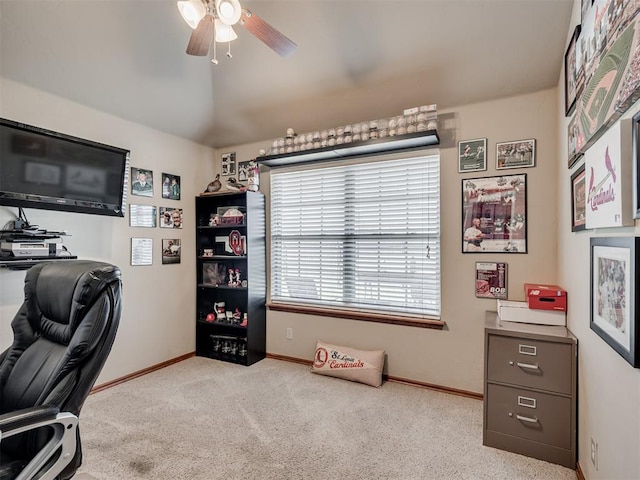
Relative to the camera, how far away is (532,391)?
2010 mm

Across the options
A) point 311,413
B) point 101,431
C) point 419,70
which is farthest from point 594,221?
point 101,431

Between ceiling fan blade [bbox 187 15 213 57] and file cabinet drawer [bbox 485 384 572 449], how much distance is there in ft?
9.14

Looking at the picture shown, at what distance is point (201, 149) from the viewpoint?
4039 mm

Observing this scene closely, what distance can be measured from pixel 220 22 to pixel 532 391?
2891 millimetres

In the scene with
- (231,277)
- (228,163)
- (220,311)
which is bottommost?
(220,311)

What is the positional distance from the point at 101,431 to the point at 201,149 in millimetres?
3023

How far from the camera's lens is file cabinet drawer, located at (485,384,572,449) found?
6.35 ft

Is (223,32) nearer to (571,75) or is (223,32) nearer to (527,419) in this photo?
(571,75)

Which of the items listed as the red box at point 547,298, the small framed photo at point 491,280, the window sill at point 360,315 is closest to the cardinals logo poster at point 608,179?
the red box at point 547,298

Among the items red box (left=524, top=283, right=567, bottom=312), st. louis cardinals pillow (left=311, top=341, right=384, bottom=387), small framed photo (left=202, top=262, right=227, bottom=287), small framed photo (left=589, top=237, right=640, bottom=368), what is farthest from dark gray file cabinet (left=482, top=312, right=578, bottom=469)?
small framed photo (left=202, top=262, right=227, bottom=287)

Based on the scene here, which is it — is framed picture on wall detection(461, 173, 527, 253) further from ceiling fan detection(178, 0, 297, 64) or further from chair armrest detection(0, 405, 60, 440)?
chair armrest detection(0, 405, 60, 440)

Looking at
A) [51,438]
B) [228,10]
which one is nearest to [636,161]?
[228,10]

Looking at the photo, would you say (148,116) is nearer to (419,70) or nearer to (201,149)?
(201,149)

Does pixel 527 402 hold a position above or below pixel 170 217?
below
